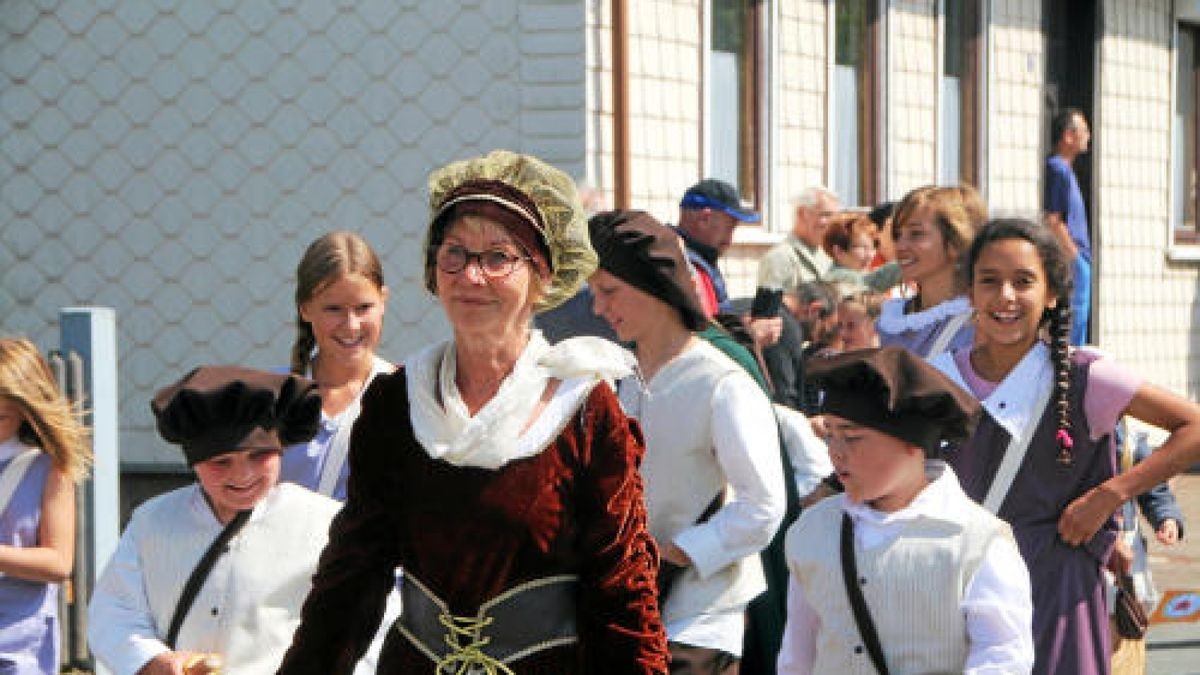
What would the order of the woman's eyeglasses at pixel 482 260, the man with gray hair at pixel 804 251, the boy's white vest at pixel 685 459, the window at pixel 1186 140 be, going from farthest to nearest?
1. the window at pixel 1186 140
2. the man with gray hair at pixel 804 251
3. the boy's white vest at pixel 685 459
4. the woman's eyeglasses at pixel 482 260

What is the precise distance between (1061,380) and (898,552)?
38.8 inches

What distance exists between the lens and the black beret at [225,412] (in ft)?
16.1

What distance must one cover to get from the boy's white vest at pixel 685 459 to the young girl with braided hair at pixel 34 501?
176cm

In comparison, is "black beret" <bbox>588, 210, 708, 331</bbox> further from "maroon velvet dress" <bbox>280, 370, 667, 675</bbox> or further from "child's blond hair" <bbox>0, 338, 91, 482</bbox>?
"maroon velvet dress" <bbox>280, 370, 667, 675</bbox>

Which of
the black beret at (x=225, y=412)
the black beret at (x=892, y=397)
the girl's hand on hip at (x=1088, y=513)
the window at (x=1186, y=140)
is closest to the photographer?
the black beret at (x=892, y=397)

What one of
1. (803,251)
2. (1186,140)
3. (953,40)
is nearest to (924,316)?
(803,251)

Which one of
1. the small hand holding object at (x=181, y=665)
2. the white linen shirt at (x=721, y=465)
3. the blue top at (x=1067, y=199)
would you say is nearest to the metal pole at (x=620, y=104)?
the blue top at (x=1067, y=199)

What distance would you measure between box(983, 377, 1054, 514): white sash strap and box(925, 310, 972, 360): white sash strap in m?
1.02

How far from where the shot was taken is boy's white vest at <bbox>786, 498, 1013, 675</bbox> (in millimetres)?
4656

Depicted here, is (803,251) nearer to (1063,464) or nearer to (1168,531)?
(1168,531)

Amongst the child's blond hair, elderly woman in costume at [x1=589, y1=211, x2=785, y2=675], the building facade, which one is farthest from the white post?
the building facade

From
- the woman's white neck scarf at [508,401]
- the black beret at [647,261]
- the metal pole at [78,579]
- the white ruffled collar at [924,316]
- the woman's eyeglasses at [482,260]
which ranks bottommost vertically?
the metal pole at [78,579]

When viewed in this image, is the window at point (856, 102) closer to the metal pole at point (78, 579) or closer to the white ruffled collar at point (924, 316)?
the metal pole at point (78, 579)

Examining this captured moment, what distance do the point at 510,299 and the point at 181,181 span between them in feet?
30.8
